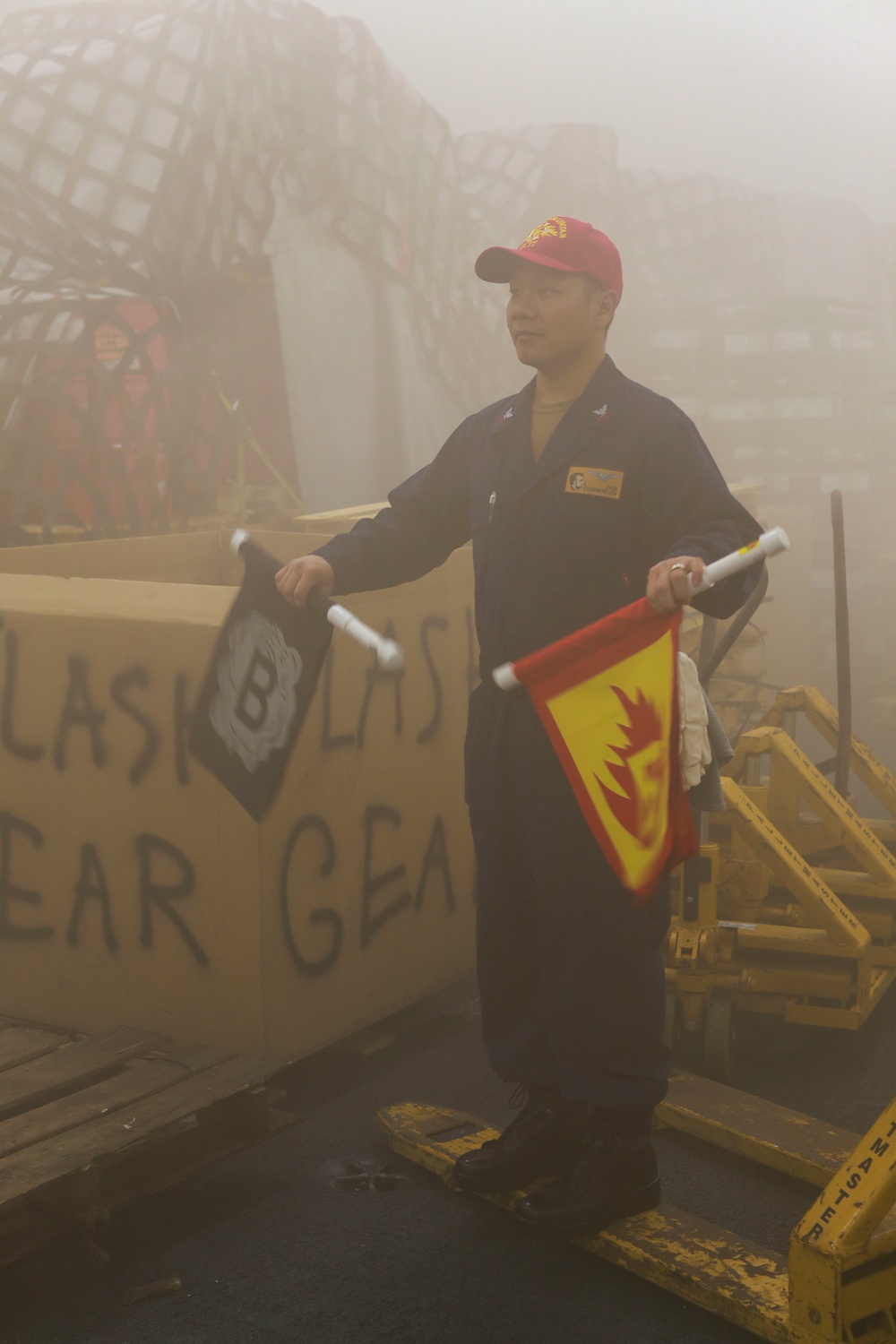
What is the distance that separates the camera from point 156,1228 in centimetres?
242

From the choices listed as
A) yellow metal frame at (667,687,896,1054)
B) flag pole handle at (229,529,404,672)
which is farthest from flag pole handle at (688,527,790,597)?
yellow metal frame at (667,687,896,1054)

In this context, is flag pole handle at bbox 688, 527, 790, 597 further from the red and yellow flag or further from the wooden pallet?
the wooden pallet

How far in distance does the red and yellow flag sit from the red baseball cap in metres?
0.63

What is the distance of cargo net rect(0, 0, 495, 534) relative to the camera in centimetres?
699

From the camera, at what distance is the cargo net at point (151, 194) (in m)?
6.99

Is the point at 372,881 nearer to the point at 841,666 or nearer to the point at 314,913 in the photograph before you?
the point at 314,913

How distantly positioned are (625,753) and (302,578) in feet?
2.17

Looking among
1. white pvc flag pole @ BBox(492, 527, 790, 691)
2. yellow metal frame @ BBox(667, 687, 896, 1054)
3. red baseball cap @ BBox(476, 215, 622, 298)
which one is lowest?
yellow metal frame @ BBox(667, 687, 896, 1054)

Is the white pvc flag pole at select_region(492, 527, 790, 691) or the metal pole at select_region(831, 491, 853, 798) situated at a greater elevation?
the white pvc flag pole at select_region(492, 527, 790, 691)

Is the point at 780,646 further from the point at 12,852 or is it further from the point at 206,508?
the point at 12,852

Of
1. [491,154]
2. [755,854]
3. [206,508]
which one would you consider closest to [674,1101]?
[755,854]

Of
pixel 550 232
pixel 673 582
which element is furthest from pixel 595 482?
pixel 550 232

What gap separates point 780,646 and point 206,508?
3.40m

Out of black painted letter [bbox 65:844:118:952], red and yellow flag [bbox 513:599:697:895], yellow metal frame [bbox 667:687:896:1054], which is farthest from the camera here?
yellow metal frame [bbox 667:687:896:1054]
